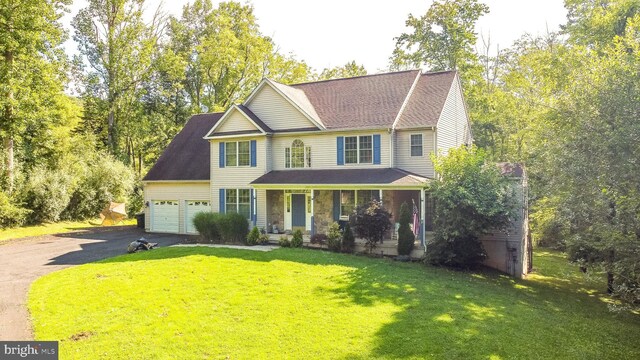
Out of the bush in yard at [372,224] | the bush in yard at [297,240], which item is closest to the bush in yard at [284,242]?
the bush in yard at [297,240]

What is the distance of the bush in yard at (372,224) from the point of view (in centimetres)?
1706

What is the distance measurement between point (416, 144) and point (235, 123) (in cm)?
1027

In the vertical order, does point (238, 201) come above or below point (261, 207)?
above

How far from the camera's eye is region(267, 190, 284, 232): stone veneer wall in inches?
876

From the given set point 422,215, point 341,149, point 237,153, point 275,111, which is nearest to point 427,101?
point 341,149

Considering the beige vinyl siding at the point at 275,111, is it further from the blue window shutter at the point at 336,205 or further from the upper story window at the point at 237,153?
the blue window shutter at the point at 336,205

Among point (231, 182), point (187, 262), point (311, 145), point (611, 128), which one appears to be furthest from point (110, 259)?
point (611, 128)

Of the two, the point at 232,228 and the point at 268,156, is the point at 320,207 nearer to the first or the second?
the point at 268,156

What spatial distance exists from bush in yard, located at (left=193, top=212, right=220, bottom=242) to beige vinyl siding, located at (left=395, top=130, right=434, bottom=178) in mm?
10020

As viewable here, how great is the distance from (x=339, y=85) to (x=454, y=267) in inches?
520

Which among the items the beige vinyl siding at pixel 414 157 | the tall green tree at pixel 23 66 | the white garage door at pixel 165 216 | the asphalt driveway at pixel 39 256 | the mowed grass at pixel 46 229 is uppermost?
the tall green tree at pixel 23 66

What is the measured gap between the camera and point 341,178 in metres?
19.4

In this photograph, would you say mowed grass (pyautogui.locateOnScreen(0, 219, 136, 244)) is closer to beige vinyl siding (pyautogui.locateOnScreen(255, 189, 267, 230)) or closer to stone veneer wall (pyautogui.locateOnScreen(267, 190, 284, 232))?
beige vinyl siding (pyautogui.locateOnScreen(255, 189, 267, 230))

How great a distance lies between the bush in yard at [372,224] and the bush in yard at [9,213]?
68.6ft
